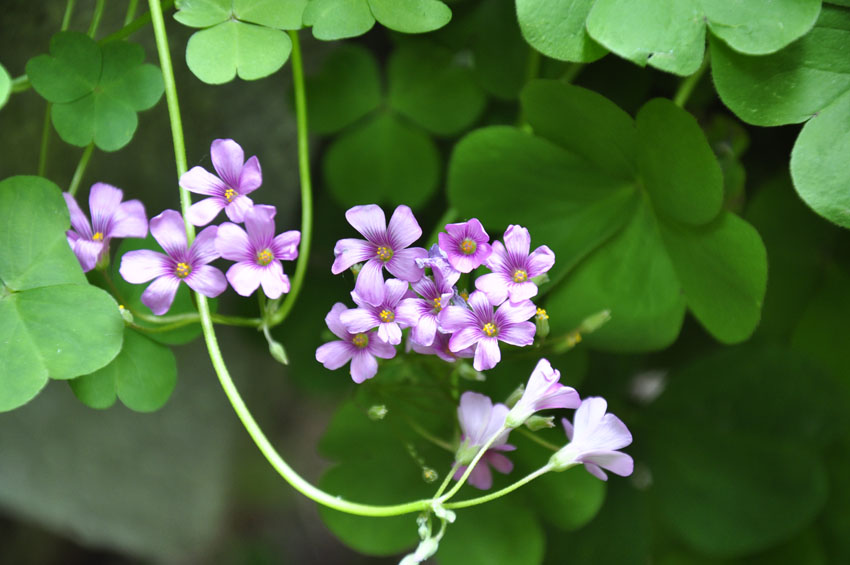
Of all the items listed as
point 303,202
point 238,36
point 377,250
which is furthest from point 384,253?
point 238,36

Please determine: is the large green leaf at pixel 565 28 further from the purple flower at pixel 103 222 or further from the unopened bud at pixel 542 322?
the purple flower at pixel 103 222

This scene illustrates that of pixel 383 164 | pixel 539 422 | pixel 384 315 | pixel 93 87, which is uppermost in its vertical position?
pixel 93 87

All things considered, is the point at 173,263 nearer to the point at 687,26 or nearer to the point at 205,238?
the point at 205,238

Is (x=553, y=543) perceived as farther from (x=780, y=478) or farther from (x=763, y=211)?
(x=763, y=211)

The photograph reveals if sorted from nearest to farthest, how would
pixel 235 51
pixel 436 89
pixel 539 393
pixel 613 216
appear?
pixel 539 393
pixel 235 51
pixel 613 216
pixel 436 89

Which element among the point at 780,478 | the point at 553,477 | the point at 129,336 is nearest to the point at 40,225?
the point at 129,336

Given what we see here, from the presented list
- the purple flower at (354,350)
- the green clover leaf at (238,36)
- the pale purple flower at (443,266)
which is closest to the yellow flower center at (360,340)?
the purple flower at (354,350)

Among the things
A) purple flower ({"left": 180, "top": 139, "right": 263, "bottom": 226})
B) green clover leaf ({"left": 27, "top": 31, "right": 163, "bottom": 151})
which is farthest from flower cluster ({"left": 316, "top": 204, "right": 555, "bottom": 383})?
green clover leaf ({"left": 27, "top": 31, "right": 163, "bottom": 151})
